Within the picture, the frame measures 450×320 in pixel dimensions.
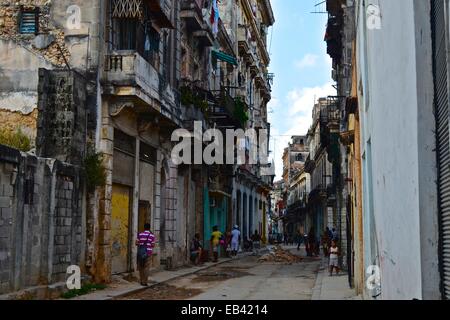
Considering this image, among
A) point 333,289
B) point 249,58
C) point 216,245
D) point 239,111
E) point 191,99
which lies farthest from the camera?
point 249,58

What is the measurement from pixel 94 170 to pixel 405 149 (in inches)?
413

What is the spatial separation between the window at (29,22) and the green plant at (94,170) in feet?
11.5

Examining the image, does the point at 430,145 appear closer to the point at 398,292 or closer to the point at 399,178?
the point at 399,178

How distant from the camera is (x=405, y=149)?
5488 mm

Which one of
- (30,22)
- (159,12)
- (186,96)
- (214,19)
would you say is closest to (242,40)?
(214,19)

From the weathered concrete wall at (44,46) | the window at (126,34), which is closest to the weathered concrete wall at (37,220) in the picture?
the weathered concrete wall at (44,46)

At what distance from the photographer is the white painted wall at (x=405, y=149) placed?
16.0 feet

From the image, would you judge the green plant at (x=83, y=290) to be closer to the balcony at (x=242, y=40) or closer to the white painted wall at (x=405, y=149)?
the white painted wall at (x=405, y=149)

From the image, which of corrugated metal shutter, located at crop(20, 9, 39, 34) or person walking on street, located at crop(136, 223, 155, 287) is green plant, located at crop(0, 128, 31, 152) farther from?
person walking on street, located at crop(136, 223, 155, 287)

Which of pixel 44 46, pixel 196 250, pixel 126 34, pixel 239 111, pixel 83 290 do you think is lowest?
pixel 83 290

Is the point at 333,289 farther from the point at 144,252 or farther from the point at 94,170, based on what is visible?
the point at 94,170

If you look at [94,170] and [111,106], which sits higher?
[111,106]

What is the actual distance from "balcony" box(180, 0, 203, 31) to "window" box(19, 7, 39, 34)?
26.7 ft

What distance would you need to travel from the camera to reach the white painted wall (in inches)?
192
